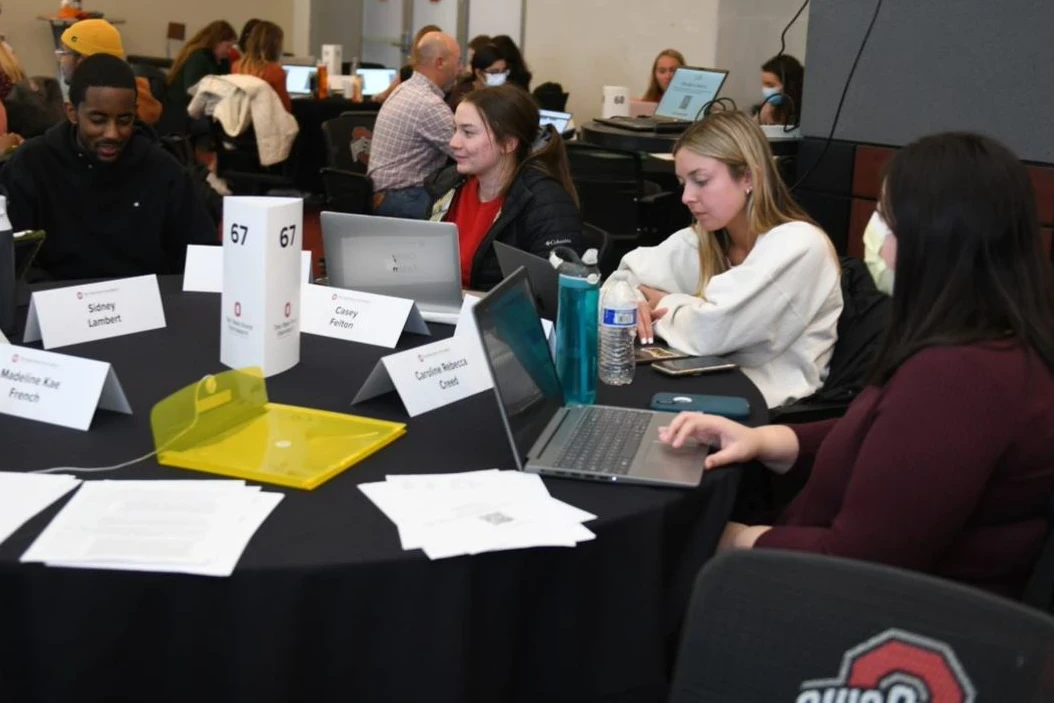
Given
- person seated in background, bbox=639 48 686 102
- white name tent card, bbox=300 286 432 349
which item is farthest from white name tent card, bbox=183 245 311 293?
person seated in background, bbox=639 48 686 102

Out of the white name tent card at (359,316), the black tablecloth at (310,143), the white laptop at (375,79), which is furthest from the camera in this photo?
the white laptop at (375,79)

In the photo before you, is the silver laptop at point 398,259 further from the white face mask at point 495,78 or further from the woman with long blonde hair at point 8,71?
the white face mask at point 495,78

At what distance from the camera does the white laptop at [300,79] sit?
28.5ft

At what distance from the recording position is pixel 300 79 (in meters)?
8.75

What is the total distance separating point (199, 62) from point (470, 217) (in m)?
5.27

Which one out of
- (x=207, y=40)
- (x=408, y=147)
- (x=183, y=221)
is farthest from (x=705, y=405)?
(x=207, y=40)

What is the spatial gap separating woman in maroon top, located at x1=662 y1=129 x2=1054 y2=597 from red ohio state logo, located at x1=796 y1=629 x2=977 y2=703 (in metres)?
0.44

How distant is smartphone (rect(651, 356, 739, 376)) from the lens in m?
2.16

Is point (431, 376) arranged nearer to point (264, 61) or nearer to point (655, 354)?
point (655, 354)

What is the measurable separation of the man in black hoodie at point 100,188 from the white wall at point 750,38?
525cm

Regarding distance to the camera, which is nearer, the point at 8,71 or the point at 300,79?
the point at 8,71

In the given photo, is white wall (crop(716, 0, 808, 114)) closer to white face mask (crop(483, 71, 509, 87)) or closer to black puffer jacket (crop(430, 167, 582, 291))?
white face mask (crop(483, 71, 509, 87))

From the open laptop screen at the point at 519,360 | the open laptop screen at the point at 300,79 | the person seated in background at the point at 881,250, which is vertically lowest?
the open laptop screen at the point at 519,360

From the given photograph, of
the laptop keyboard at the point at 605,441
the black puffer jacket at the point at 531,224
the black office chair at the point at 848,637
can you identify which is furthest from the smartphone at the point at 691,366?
the black office chair at the point at 848,637
